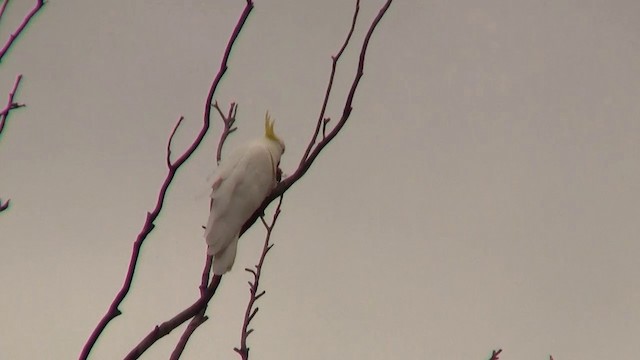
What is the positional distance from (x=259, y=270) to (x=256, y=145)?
595mm

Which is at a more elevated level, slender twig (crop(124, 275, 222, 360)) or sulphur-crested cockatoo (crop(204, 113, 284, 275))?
sulphur-crested cockatoo (crop(204, 113, 284, 275))

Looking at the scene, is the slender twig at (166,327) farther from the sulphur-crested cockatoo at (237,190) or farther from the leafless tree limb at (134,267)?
the sulphur-crested cockatoo at (237,190)

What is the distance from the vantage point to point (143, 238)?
791 mm

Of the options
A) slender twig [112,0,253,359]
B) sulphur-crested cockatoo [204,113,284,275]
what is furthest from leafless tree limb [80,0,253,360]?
sulphur-crested cockatoo [204,113,284,275]

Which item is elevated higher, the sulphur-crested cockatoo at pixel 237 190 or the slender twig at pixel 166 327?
the sulphur-crested cockatoo at pixel 237 190

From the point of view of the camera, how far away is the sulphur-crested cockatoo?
1.25 m

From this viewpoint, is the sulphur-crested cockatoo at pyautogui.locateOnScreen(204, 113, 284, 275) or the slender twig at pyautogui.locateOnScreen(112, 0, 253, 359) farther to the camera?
the sulphur-crested cockatoo at pyautogui.locateOnScreen(204, 113, 284, 275)

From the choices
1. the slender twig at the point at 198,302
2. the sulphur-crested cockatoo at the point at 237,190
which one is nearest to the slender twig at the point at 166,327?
the slender twig at the point at 198,302

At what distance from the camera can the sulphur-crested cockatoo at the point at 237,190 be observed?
1251 millimetres

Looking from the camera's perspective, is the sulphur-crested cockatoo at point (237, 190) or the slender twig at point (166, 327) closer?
the slender twig at point (166, 327)

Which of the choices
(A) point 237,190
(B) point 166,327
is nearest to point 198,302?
(B) point 166,327

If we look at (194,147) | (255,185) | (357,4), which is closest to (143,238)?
(194,147)

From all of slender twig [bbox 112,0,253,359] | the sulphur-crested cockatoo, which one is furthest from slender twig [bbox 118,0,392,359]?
the sulphur-crested cockatoo

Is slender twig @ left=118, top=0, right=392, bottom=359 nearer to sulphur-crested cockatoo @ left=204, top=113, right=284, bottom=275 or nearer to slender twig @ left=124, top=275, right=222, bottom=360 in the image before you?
slender twig @ left=124, top=275, right=222, bottom=360
